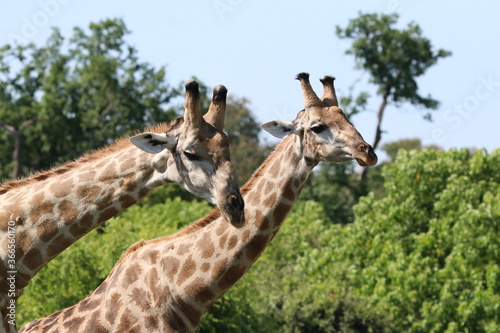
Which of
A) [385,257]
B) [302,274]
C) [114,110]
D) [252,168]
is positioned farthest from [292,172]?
[252,168]

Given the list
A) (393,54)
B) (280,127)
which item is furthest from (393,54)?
(280,127)

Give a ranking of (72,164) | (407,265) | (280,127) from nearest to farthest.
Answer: (72,164) → (280,127) → (407,265)

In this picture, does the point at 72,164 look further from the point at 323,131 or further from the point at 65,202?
the point at 323,131

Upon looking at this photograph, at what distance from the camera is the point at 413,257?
23.9 meters

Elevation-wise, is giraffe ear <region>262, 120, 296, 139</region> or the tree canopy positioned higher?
the tree canopy

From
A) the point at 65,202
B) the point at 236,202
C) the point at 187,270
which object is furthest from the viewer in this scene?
the point at 187,270

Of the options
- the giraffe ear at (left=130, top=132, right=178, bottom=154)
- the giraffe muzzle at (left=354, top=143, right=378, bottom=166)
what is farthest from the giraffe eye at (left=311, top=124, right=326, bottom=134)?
A: the giraffe ear at (left=130, top=132, right=178, bottom=154)

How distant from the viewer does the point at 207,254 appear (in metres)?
9.69

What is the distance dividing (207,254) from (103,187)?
183 centimetres

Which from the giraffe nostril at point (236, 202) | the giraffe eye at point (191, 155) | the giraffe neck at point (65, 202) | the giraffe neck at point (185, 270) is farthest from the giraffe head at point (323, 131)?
the giraffe neck at point (65, 202)

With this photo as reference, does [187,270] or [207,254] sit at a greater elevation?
[207,254]

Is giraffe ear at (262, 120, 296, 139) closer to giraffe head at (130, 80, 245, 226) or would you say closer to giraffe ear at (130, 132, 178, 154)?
giraffe head at (130, 80, 245, 226)

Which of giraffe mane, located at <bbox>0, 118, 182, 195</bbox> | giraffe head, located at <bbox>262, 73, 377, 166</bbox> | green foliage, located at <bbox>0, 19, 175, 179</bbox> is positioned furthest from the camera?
green foliage, located at <bbox>0, 19, 175, 179</bbox>

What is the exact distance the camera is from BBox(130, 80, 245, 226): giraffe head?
26.9ft
